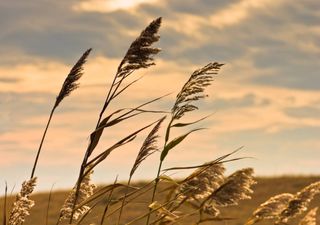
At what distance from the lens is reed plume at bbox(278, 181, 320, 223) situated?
2656 millimetres

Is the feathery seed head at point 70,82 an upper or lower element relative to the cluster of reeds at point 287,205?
upper

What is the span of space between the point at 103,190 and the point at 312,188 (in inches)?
37.9

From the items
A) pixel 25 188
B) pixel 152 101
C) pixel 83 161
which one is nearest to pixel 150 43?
pixel 152 101

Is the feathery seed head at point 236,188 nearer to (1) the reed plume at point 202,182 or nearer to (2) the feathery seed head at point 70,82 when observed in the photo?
(1) the reed plume at point 202,182

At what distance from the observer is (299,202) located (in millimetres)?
2678

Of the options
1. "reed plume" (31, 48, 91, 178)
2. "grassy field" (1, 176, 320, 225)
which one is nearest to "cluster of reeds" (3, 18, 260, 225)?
"reed plume" (31, 48, 91, 178)

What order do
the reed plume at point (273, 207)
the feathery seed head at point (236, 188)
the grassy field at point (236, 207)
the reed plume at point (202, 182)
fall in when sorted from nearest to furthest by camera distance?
the feathery seed head at point (236, 188)
the reed plume at point (273, 207)
the reed plume at point (202, 182)
the grassy field at point (236, 207)

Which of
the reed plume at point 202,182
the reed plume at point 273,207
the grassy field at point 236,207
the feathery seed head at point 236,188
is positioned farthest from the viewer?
the grassy field at point 236,207

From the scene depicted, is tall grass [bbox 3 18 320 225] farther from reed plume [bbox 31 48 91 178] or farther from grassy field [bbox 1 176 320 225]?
grassy field [bbox 1 176 320 225]

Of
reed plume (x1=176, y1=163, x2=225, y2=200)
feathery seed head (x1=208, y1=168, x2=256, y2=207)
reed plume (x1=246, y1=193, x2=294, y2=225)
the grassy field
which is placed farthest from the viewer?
the grassy field

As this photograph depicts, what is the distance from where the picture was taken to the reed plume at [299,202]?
2.66 meters

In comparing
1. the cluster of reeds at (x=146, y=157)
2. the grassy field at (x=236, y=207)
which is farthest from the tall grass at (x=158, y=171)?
the grassy field at (x=236, y=207)

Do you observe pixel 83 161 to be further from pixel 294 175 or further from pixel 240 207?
pixel 294 175

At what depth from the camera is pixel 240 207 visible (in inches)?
639
